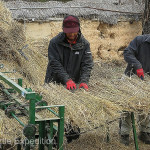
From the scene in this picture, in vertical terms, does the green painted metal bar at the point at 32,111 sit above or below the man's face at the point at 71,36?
below

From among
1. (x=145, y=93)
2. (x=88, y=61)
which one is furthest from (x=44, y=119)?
(x=88, y=61)

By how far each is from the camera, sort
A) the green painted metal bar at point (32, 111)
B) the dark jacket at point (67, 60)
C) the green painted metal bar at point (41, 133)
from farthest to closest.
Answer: the dark jacket at point (67, 60)
the green painted metal bar at point (41, 133)
the green painted metal bar at point (32, 111)

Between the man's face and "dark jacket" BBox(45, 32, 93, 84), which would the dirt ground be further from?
the man's face

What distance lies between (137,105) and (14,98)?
4.14ft

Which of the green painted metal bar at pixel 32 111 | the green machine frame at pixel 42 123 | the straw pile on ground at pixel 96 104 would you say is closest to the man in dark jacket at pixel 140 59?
the straw pile on ground at pixel 96 104

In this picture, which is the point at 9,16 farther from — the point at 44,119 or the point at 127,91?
the point at 44,119

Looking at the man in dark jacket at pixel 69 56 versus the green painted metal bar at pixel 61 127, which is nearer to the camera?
the green painted metal bar at pixel 61 127

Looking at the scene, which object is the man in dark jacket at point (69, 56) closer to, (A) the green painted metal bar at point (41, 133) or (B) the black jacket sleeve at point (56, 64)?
(B) the black jacket sleeve at point (56, 64)

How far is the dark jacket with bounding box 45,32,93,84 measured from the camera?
185 inches

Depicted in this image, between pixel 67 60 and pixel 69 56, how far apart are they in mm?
69

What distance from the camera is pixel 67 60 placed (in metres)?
4.84

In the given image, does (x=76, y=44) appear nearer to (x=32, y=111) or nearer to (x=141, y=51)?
(x=141, y=51)

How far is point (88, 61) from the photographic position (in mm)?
4902

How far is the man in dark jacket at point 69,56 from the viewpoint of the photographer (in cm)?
451
